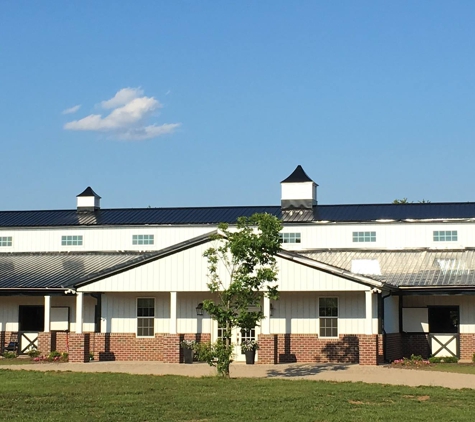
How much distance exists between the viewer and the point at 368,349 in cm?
2952

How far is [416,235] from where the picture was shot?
38.4m

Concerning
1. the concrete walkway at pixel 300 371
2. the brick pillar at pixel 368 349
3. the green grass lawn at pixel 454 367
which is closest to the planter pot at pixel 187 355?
the concrete walkway at pixel 300 371

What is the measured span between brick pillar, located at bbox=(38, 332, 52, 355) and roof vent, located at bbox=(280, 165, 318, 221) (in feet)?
41.4

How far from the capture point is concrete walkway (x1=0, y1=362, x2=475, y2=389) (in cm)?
2430

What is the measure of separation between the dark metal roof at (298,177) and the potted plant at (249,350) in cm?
1254

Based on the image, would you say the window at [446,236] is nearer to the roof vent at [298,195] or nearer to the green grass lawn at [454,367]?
the roof vent at [298,195]

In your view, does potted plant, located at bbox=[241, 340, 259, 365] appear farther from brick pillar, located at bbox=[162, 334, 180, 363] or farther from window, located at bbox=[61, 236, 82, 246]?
window, located at bbox=[61, 236, 82, 246]

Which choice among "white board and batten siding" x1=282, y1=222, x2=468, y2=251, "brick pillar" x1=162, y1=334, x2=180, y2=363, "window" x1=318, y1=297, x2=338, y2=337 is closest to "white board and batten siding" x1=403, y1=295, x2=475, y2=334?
"window" x1=318, y1=297, x2=338, y2=337

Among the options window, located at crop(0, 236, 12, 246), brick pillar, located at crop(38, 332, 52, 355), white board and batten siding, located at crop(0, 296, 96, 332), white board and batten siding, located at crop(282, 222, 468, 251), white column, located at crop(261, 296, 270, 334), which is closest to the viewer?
white column, located at crop(261, 296, 270, 334)

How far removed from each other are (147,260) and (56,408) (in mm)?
14143

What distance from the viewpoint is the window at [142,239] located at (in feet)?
134

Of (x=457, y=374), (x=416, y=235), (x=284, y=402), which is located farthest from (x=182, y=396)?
(x=416, y=235)

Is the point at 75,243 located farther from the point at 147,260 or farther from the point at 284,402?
the point at 284,402

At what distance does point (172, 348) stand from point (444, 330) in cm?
1035
